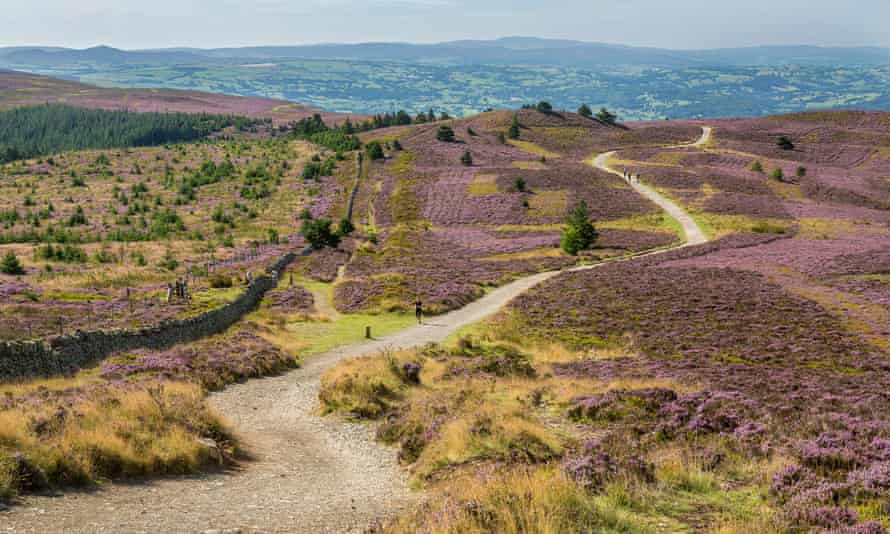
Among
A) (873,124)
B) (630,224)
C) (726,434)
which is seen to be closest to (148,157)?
(630,224)

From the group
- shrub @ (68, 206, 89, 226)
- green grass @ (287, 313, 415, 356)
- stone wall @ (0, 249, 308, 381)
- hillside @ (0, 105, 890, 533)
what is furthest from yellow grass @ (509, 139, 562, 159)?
stone wall @ (0, 249, 308, 381)

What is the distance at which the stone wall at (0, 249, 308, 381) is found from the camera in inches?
942

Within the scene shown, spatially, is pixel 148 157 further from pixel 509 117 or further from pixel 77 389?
pixel 77 389

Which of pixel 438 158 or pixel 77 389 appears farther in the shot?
pixel 438 158

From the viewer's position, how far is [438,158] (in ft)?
422

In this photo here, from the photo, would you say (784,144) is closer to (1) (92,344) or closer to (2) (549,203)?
(2) (549,203)

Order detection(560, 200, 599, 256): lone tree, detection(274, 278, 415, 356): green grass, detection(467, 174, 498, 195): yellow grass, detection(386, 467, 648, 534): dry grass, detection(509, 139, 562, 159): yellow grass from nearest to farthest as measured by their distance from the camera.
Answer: detection(386, 467, 648, 534): dry grass < detection(274, 278, 415, 356): green grass < detection(560, 200, 599, 256): lone tree < detection(467, 174, 498, 195): yellow grass < detection(509, 139, 562, 159): yellow grass

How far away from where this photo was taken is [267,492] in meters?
14.2

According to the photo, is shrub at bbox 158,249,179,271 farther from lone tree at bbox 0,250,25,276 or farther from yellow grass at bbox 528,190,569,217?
yellow grass at bbox 528,190,569,217

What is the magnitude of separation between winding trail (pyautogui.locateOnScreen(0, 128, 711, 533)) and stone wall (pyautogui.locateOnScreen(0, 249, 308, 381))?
6.32 m

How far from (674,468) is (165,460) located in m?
10.5

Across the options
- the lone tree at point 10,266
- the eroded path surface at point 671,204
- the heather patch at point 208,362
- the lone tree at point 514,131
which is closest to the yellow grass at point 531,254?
the eroded path surface at point 671,204

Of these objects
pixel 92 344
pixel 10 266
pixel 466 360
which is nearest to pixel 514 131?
pixel 10 266

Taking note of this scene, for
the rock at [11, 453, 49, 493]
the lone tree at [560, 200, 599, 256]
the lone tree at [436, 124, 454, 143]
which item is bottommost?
the lone tree at [560, 200, 599, 256]
